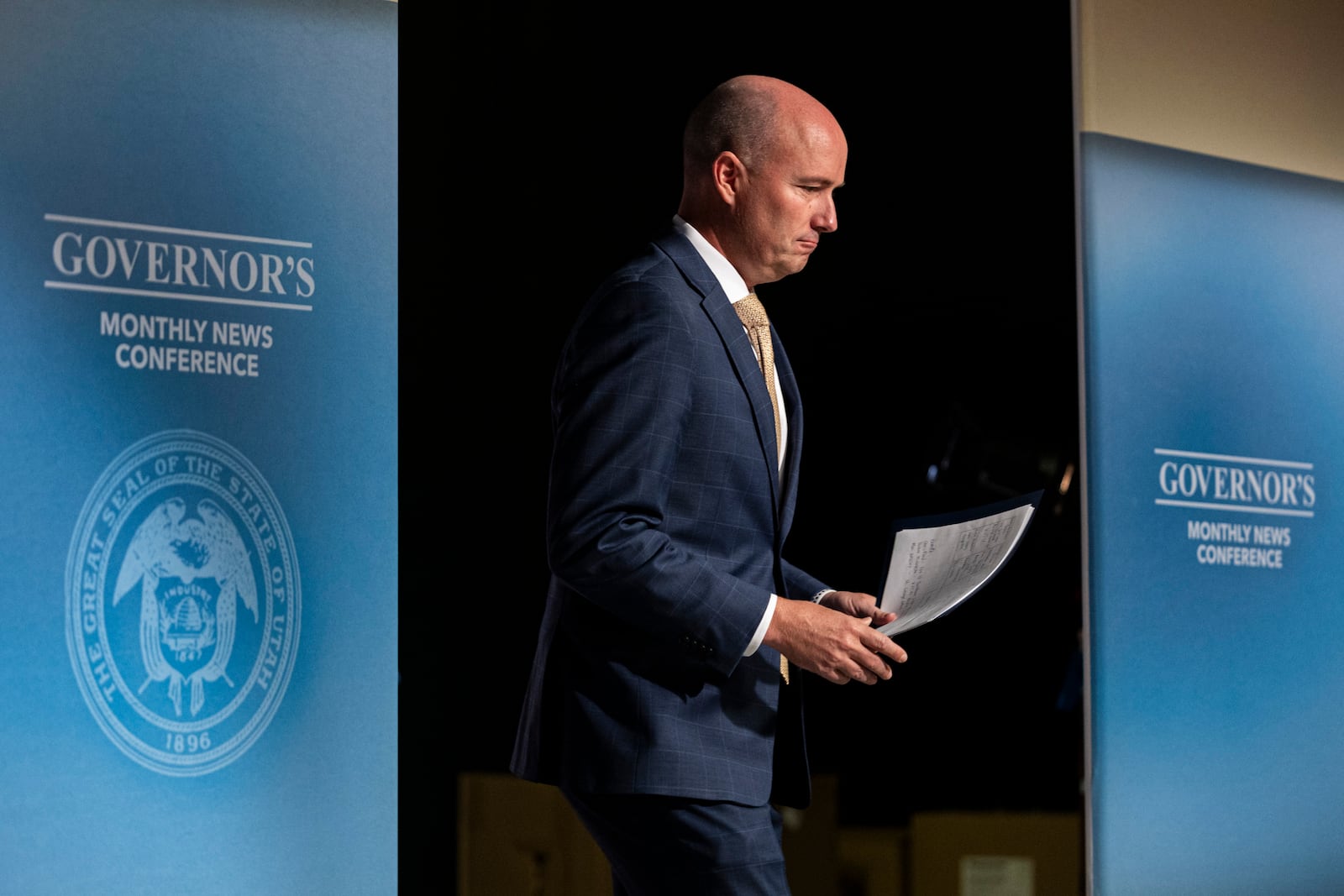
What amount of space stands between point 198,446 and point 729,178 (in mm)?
824

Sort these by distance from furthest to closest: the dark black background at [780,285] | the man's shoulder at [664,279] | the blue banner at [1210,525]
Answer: the dark black background at [780,285]
the blue banner at [1210,525]
the man's shoulder at [664,279]

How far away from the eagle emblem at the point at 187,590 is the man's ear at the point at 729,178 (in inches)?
32.5

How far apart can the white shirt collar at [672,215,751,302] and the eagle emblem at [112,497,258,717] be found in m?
0.76

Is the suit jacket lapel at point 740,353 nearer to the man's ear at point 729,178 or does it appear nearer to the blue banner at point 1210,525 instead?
the man's ear at point 729,178

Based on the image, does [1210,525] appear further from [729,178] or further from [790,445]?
[729,178]

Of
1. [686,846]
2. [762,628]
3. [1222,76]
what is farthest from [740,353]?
[1222,76]

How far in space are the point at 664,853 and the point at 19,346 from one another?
41.5 inches

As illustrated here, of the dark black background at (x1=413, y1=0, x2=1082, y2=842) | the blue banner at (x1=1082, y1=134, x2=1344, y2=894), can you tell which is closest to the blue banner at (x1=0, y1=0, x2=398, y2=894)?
the blue banner at (x1=1082, y1=134, x2=1344, y2=894)

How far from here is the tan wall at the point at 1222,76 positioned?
3408 millimetres

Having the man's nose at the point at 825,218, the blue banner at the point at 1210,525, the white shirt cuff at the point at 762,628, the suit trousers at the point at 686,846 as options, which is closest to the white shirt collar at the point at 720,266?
the man's nose at the point at 825,218

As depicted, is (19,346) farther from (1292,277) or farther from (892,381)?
(892,381)

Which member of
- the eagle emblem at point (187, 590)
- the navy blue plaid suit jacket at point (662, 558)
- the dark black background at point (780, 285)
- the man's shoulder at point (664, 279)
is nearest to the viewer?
the navy blue plaid suit jacket at point (662, 558)

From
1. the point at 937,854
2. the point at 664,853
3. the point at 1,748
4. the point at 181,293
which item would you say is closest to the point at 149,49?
the point at 181,293

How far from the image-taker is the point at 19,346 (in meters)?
2.13
